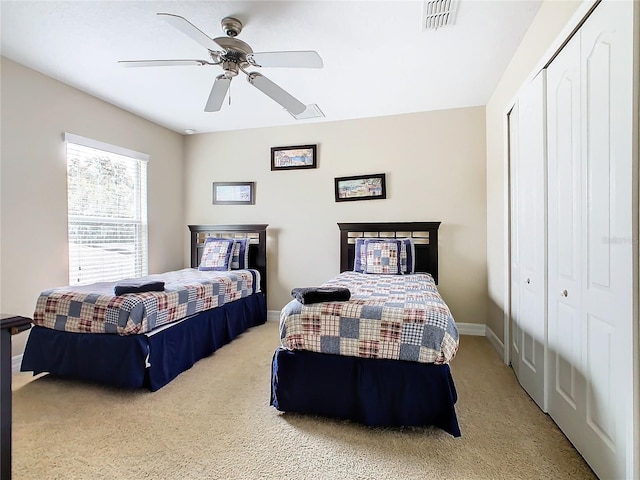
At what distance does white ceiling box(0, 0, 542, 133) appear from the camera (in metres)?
2.12

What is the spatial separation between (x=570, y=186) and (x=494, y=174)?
1675 millimetres

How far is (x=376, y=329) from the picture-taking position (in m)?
1.88

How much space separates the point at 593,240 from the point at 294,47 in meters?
2.40

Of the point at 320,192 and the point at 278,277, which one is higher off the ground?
the point at 320,192

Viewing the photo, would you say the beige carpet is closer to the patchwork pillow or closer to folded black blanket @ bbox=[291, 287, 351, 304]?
folded black blanket @ bbox=[291, 287, 351, 304]

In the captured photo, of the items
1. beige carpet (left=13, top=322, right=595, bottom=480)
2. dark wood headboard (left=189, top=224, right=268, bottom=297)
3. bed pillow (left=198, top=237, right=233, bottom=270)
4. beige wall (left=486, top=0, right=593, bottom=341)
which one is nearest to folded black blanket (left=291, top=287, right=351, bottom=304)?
beige carpet (left=13, top=322, right=595, bottom=480)

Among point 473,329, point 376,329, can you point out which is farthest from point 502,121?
point 376,329

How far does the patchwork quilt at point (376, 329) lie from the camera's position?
1805 millimetres

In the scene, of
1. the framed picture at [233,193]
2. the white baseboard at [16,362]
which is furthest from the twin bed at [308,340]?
the framed picture at [233,193]

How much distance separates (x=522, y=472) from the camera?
154cm

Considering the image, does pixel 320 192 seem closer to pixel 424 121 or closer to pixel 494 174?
pixel 424 121

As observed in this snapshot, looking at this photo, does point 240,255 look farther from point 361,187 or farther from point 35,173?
point 35,173

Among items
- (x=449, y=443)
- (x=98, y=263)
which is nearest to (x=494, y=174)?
(x=449, y=443)

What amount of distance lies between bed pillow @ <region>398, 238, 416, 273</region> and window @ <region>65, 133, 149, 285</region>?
10.7ft
